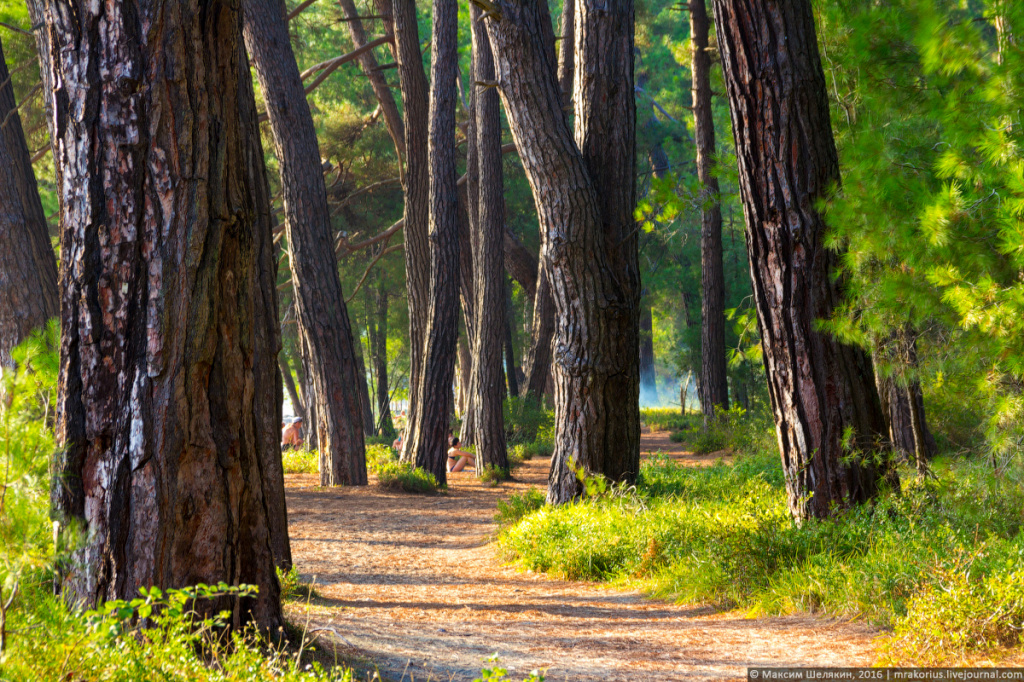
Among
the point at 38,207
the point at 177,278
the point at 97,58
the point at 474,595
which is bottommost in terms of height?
the point at 474,595

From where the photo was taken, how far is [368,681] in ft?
9.80

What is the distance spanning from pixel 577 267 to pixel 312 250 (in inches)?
166

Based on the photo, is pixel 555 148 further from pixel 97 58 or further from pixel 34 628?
pixel 34 628

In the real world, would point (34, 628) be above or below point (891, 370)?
below

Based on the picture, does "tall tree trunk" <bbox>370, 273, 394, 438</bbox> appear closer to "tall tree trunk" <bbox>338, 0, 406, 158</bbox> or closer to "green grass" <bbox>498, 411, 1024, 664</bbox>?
"tall tree trunk" <bbox>338, 0, 406, 158</bbox>

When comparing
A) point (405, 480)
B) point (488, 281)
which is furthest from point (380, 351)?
point (405, 480)

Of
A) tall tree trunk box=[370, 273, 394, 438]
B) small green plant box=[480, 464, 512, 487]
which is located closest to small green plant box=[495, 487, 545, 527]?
small green plant box=[480, 464, 512, 487]

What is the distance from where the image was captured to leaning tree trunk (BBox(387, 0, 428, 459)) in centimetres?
1107

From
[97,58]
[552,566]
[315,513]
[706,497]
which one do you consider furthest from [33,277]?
[706,497]

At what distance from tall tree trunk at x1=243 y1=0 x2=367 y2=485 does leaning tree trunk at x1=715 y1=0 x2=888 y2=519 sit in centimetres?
584

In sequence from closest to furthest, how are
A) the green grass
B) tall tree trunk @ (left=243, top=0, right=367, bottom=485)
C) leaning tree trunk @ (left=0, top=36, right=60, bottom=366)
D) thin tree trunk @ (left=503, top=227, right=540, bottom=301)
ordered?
the green grass → leaning tree trunk @ (left=0, top=36, right=60, bottom=366) → tall tree trunk @ (left=243, top=0, right=367, bottom=485) → thin tree trunk @ (left=503, top=227, right=540, bottom=301)

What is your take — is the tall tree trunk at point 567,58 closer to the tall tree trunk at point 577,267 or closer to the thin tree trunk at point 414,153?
the thin tree trunk at point 414,153

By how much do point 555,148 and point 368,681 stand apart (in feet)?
15.5

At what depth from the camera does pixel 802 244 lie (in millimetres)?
4785
